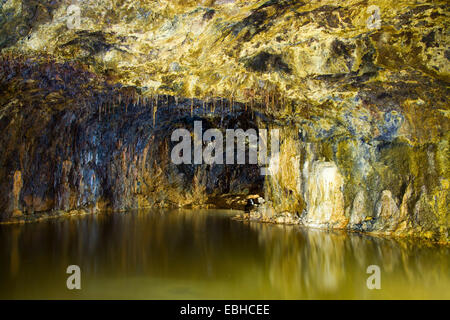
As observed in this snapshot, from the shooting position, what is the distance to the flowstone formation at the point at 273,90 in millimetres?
8062

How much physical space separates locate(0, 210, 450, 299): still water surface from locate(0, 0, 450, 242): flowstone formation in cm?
197

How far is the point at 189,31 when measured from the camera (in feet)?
28.7

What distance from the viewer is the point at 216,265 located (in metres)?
7.10

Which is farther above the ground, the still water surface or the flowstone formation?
the flowstone formation

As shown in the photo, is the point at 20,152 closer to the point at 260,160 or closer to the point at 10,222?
the point at 10,222

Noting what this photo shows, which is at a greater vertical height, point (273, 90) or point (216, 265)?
point (273, 90)

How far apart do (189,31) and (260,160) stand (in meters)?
7.96

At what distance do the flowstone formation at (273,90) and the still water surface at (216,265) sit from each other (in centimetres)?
197

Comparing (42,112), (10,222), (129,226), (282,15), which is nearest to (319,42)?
(282,15)

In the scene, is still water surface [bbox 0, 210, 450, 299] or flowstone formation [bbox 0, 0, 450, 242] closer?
still water surface [bbox 0, 210, 450, 299]

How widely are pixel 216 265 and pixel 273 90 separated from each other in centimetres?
668

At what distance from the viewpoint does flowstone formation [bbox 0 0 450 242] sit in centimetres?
806

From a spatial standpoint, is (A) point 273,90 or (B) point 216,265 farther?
(A) point 273,90
